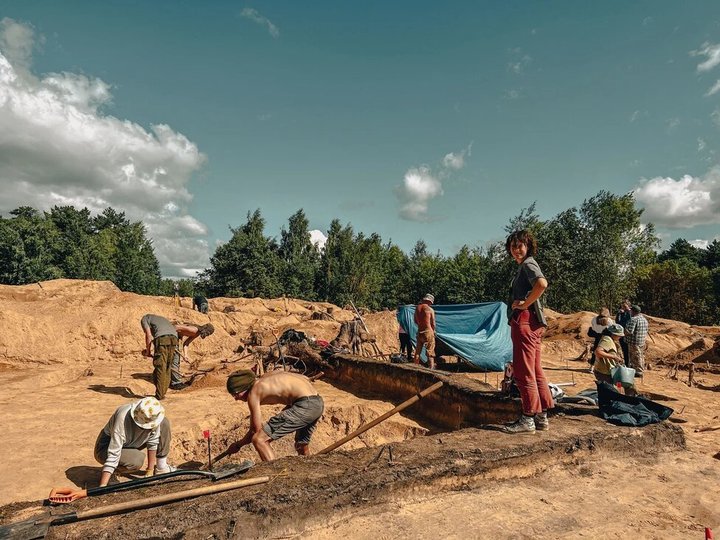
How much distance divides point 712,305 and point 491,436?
3810 centimetres

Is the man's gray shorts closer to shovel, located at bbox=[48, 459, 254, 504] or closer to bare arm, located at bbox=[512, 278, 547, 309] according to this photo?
shovel, located at bbox=[48, 459, 254, 504]

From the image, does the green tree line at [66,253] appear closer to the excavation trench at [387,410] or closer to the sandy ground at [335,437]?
the sandy ground at [335,437]

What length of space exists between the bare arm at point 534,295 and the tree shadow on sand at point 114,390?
703cm

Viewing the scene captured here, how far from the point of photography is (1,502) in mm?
3457

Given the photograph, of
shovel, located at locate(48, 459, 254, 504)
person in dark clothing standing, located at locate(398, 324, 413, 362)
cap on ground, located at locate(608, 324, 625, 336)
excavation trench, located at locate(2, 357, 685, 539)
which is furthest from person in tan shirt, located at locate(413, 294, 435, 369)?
shovel, located at locate(48, 459, 254, 504)

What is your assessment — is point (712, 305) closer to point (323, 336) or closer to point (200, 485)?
point (323, 336)

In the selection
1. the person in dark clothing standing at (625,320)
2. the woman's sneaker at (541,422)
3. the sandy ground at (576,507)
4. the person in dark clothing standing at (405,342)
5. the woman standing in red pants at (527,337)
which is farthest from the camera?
the person in dark clothing standing at (405,342)

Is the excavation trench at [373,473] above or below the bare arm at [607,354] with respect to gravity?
below

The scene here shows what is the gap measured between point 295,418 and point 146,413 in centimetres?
134

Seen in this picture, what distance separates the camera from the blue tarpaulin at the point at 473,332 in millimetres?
9883

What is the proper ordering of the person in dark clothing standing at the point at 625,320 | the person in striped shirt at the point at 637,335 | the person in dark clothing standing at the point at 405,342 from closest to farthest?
the person in striped shirt at the point at 637,335, the person in dark clothing standing at the point at 625,320, the person in dark clothing standing at the point at 405,342

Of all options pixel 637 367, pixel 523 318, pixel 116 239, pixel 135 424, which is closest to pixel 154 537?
pixel 135 424

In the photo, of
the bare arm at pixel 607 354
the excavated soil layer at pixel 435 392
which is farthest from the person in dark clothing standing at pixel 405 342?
the bare arm at pixel 607 354

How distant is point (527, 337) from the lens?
3.57 m
